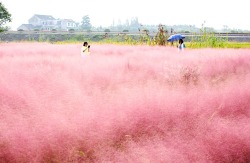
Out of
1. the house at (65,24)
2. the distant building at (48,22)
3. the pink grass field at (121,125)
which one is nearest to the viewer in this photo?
the pink grass field at (121,125)

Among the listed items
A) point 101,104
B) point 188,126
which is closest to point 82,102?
point 101,104

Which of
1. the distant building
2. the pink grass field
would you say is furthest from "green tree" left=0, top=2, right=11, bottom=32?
the distant building

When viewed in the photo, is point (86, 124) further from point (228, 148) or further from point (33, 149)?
point (228, 148)

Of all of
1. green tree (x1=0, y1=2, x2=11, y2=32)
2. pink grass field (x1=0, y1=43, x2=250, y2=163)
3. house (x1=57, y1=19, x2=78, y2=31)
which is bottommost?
pink grass field (x1=0, y1=43, x2=250, y2=163)

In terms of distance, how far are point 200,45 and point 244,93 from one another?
9.89m

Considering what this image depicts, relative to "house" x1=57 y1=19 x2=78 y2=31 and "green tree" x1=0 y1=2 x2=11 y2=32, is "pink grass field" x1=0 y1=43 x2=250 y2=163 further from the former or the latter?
"house" x1=57 y1=19 x2=78 y2=31

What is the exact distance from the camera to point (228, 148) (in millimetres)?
2887

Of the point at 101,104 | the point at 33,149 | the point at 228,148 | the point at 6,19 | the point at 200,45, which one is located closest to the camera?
the point at 33,149

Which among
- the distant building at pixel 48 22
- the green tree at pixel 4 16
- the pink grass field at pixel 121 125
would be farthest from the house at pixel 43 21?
the pink grass field at pixel 121 125

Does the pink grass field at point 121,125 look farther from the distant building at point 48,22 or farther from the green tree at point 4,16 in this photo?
the distant building at point 48,22

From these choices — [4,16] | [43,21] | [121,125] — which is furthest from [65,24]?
[121,125]

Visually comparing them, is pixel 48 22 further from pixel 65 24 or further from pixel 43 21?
pixel 65 24

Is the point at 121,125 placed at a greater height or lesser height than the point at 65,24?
lesser

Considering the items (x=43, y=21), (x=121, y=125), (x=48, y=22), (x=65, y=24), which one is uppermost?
(x=43, y=21)
